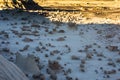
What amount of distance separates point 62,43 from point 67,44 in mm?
280

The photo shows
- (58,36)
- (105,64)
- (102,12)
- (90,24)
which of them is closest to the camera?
(105,64)

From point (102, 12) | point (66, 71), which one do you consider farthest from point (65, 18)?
point (66, 71)

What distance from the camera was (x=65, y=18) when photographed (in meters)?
26.1

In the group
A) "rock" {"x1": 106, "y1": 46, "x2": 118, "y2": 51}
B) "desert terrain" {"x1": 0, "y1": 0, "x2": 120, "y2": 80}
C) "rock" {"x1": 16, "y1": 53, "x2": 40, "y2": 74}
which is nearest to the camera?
"rock" {"x1": 16, "y1": 53, "x2": 40, "y2": 74}

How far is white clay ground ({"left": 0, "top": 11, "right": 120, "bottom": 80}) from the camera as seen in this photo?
12.9 m

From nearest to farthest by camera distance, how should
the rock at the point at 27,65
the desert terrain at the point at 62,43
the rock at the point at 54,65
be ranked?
the rock at the point at 27,65 < the desert terrain at the point at 62,43 < the rock at the point at 54,65

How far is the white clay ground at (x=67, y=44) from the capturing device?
12.9 meters

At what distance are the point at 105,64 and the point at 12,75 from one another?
34.9 ft

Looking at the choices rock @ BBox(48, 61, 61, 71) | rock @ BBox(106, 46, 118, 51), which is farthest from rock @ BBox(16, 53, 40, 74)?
rock @ BBox(106, 46, 118, 51)

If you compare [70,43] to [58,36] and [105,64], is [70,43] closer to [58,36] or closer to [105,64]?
[58,36]

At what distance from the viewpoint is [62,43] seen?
1748 cm

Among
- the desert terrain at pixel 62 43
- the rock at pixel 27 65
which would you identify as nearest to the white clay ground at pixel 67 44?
the desert terrain at pixel 62 43

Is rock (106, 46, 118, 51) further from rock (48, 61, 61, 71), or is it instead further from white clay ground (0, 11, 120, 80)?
rock (48, 61, 61, 71)

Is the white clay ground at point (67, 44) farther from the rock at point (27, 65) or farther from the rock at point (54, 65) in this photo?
the rock at point (27, 65)
